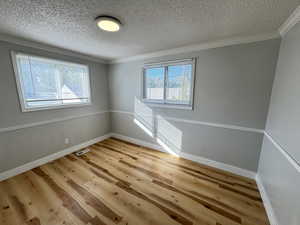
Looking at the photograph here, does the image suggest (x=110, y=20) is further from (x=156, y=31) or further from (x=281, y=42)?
(x=281, y=42)

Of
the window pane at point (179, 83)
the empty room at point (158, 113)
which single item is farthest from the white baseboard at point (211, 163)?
the window pane at point (179, 83)

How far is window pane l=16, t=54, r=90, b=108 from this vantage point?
222 cm

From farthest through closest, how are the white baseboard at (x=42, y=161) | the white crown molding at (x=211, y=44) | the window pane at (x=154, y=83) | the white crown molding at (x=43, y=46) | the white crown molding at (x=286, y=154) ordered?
1. the window pane at (x=154, y=83)
2. the white baseboard at (x=42, y=161)
3. the white crown molding at (x=43, y=46)
4. the white crown molding at (x=211, y=44)
5. the white crown molding at (x=286, y=154)

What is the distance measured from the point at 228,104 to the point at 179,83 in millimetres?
1034

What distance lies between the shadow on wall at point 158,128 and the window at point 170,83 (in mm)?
314

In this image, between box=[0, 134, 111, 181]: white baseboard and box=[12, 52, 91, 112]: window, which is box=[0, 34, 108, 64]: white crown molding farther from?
box=[0, 134, 111, 181]: white baseboard

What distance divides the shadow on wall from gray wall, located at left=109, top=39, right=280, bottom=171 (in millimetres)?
24

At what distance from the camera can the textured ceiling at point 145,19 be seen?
47.6 inches

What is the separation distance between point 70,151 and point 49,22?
2.60 meters

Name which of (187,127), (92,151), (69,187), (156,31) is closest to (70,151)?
(92,151)

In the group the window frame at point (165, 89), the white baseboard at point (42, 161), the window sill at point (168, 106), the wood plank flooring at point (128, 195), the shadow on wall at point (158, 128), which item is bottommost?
the wood plank flooring at point (128, 195)

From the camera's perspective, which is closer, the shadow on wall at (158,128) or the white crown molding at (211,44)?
the white crown molding at (211,44)

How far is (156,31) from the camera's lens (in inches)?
70.9

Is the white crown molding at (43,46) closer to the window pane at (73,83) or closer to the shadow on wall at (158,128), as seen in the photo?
the window pane at (73,83)
